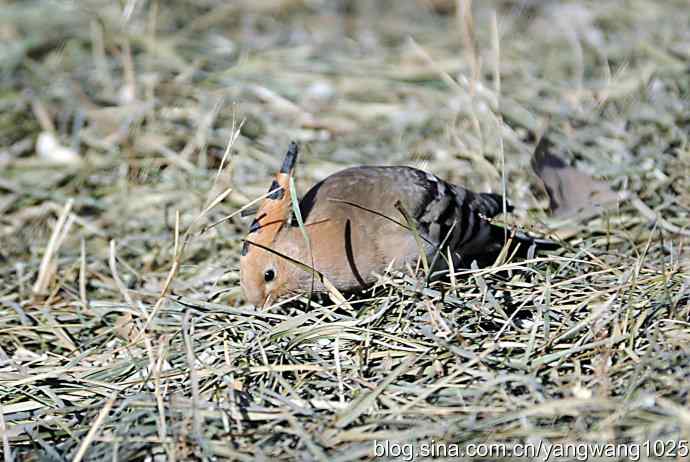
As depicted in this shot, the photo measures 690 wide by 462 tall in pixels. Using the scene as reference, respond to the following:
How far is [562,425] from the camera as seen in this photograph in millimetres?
2289

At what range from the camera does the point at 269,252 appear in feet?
9.76

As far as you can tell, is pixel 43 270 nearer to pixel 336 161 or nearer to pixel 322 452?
pixel 336 161

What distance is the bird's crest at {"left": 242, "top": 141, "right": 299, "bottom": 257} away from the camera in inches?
117

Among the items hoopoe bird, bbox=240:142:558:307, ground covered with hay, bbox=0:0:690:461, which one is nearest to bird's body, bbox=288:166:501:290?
hoopoe bird, bbox=240:142:558:307

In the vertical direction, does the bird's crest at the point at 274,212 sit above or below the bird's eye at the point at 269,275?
above

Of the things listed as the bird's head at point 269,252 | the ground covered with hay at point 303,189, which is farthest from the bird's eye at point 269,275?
the ground covered with hay at point 303,189

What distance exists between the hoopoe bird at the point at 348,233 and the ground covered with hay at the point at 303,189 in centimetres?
11

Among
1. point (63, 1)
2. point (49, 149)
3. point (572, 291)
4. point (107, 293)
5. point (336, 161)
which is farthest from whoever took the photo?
point (63, 1)

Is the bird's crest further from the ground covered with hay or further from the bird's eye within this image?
the ground covered with hay

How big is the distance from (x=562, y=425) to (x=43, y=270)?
92.4 inches

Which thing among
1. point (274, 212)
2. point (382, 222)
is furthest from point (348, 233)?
point (274, 212)

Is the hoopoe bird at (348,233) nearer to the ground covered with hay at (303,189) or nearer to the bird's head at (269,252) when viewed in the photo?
the bird's head at (269,252)

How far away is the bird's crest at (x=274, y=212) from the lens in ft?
9.77

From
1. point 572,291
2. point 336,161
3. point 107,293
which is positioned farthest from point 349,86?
point 572,291
